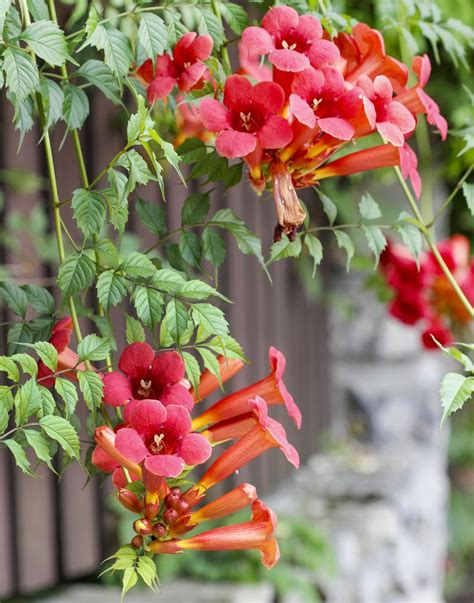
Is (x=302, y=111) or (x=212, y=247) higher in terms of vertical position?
(x=302, y=111)

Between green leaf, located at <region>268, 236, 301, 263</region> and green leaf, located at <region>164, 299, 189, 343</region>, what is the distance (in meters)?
0.17

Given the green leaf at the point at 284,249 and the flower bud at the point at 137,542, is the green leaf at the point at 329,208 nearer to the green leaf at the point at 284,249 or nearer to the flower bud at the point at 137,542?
the green leaf at the point at 284,249

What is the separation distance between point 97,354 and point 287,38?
363 mm

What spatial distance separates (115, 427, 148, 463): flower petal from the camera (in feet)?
2.32

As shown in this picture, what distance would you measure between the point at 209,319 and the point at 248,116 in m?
0.20

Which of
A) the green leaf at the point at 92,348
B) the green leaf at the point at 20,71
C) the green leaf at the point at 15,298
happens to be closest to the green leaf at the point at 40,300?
the green leaf at the point at 15,298

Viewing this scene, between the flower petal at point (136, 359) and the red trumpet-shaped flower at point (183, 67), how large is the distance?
0.82ft

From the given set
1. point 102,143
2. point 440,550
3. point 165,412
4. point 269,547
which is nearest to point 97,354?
point 165,412

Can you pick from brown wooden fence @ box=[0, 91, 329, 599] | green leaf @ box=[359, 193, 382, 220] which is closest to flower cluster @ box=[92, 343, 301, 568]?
green leaf @ box=[359, 193, 382, 220]

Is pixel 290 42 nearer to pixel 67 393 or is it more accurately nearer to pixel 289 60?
pixel 289 60

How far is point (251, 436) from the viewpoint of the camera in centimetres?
81

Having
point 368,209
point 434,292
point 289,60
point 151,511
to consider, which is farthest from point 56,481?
point 289,60

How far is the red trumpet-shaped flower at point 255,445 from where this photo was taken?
0.79 m

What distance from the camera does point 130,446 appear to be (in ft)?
2.33
